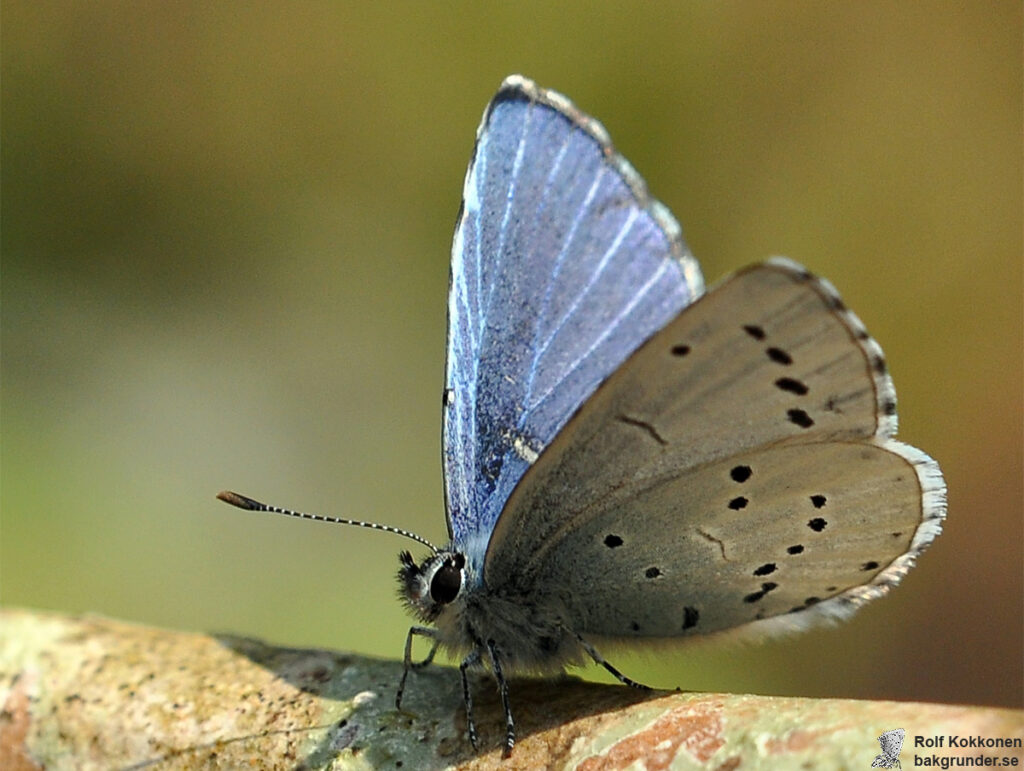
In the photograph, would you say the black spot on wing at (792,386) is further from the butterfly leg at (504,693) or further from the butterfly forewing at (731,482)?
the butterfly leg at (504,693)

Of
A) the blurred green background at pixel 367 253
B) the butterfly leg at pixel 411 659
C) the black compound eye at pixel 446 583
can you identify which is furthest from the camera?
the blurred green background at pixel 367 253

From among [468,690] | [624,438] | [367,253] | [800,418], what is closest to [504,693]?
[468,690]

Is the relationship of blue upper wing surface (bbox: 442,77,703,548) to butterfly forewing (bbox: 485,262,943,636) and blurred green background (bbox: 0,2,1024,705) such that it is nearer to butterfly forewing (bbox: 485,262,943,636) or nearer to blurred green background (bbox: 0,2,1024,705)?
butterfly forewing (bbox: 485,262,943,636)

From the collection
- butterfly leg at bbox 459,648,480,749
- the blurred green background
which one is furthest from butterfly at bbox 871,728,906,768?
the blurred green background

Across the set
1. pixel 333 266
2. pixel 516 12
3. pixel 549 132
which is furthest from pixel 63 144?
pixel 549 132

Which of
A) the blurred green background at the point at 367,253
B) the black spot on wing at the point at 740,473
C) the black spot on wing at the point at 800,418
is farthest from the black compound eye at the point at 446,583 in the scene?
the blurred green background at the point at 367,253
